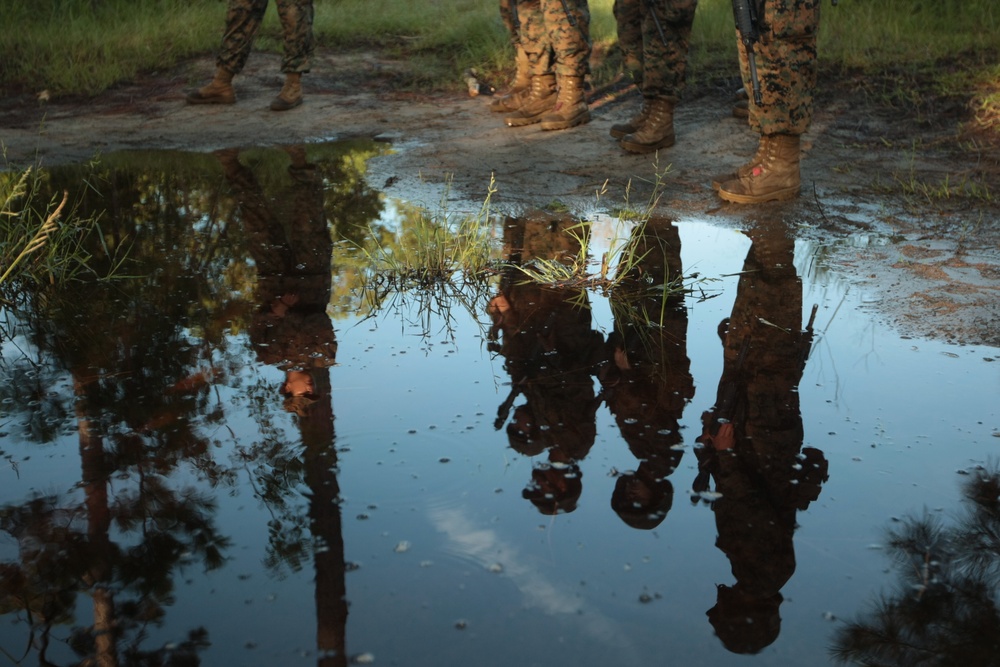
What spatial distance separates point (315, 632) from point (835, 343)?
162cm

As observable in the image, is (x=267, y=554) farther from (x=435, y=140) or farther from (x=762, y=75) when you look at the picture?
(x=435, y=140)

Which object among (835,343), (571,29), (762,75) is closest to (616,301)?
(835,343)

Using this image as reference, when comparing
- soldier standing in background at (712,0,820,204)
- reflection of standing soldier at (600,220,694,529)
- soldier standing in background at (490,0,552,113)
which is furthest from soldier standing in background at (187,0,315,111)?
reflection of standing soldier at (600,220,694,529)

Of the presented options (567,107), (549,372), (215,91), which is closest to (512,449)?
(549,372)

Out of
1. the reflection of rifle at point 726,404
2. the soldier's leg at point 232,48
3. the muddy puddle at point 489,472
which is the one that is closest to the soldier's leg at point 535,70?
the soldier's leg at point 232,48

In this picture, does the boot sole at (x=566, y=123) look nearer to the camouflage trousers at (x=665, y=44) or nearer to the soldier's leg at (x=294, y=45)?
the camouflage trousers at (x=665, y=44)

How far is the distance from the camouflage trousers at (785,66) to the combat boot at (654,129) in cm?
91

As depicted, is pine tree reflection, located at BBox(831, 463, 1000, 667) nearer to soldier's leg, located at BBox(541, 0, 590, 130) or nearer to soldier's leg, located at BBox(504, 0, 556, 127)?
soldier's leg, located at BBox(541, 0, 590, 130)

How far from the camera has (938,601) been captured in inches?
61.3

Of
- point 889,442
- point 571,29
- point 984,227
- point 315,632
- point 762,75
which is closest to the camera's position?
point 315,632

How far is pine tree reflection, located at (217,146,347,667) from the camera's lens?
63.4 inches

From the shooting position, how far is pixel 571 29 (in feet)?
17.1

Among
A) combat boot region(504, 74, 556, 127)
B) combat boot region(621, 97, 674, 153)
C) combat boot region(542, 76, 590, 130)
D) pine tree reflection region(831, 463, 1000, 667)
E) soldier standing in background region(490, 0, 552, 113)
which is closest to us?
pine tree reflection region(831, 463, 1000, 667)

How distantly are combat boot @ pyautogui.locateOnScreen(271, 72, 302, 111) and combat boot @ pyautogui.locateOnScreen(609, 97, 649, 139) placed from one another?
228 cm
